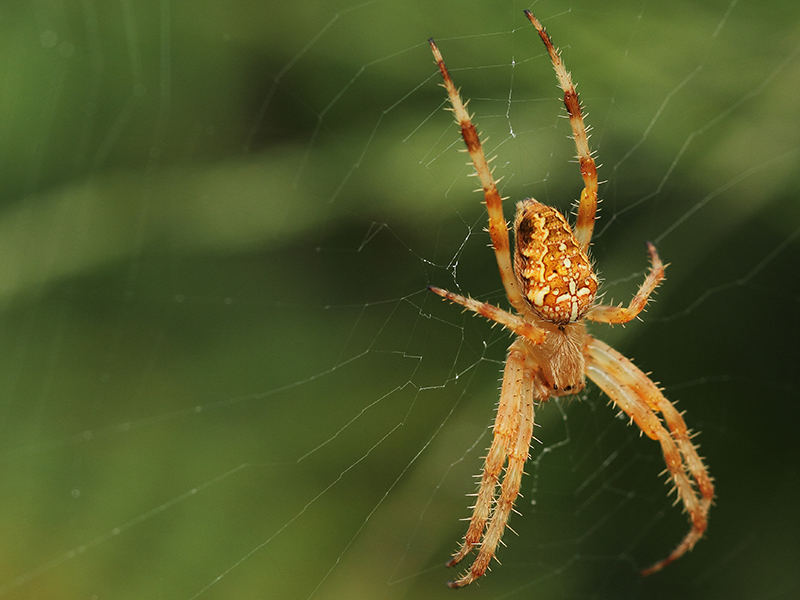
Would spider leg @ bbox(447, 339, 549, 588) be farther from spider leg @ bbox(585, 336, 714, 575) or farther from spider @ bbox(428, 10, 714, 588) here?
spider leg @ bbox(585, 336, 714, 575)

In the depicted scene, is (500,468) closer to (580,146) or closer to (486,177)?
(486,177)

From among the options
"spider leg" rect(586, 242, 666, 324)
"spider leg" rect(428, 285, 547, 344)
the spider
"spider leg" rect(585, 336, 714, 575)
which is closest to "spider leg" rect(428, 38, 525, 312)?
the spider

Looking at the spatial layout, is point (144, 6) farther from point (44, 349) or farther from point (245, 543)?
point (245, 543)

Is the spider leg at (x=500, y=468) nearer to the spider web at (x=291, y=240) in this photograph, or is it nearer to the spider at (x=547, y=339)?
the spider at (x=547, y=339)

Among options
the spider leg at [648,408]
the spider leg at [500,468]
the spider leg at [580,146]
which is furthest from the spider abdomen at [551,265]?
the spider leg at [648,408]

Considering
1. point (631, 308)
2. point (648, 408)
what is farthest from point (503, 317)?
point (648, 408)
